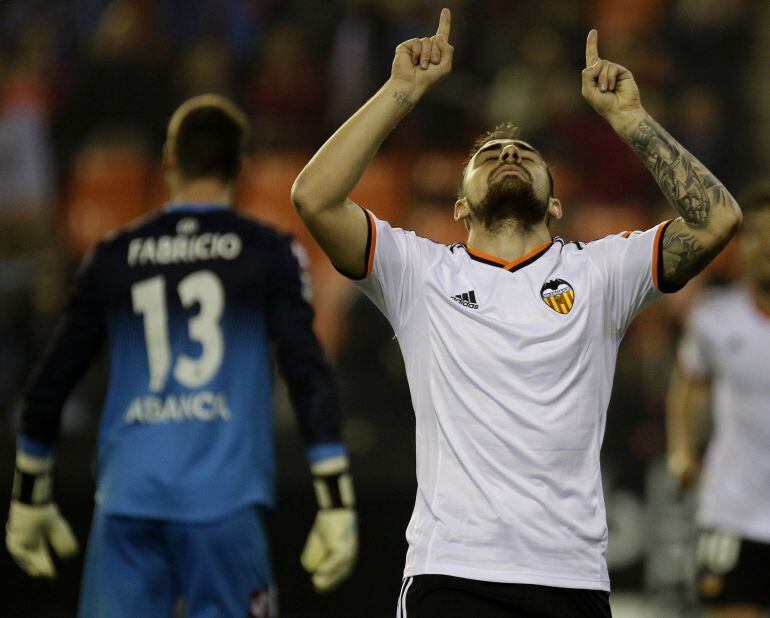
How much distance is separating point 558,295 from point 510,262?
0.18m

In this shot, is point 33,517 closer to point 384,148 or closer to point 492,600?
point 492,600

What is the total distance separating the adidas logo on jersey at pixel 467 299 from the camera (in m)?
3.34

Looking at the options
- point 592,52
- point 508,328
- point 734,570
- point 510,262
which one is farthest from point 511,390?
point 734,570

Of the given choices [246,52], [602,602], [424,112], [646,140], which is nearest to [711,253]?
[646,140]

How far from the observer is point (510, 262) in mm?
3445

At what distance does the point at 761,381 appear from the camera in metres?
5.78

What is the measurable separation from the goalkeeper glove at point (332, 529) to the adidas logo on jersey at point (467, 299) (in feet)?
2.84

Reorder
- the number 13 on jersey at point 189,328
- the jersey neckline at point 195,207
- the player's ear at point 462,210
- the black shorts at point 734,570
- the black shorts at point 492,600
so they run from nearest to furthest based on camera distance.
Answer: the black shorts at point 492,600, the player's ear at point 462,210, the number 13 on jersey at point 189,328, the jersey neckline at point 195,207, the black shorts at point 734,570

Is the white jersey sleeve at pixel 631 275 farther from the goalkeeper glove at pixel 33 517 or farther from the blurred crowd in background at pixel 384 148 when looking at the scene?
the blurred crowd in background at pixel 384 148

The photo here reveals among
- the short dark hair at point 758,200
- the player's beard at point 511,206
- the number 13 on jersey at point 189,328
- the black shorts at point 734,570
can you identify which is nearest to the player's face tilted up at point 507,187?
the player's beard at point 511,206

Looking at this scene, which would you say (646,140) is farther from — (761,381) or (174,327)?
(761,381)

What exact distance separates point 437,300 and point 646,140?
71 centimetres

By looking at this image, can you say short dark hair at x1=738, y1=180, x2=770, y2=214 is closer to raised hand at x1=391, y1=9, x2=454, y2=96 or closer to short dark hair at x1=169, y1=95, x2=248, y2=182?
short dark hair at x1=169, y1=95, x2=248, y2=182

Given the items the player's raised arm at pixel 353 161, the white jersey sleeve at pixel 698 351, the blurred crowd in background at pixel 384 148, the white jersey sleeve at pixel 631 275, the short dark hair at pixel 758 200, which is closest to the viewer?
the player's raised arm at pixel 353 161
